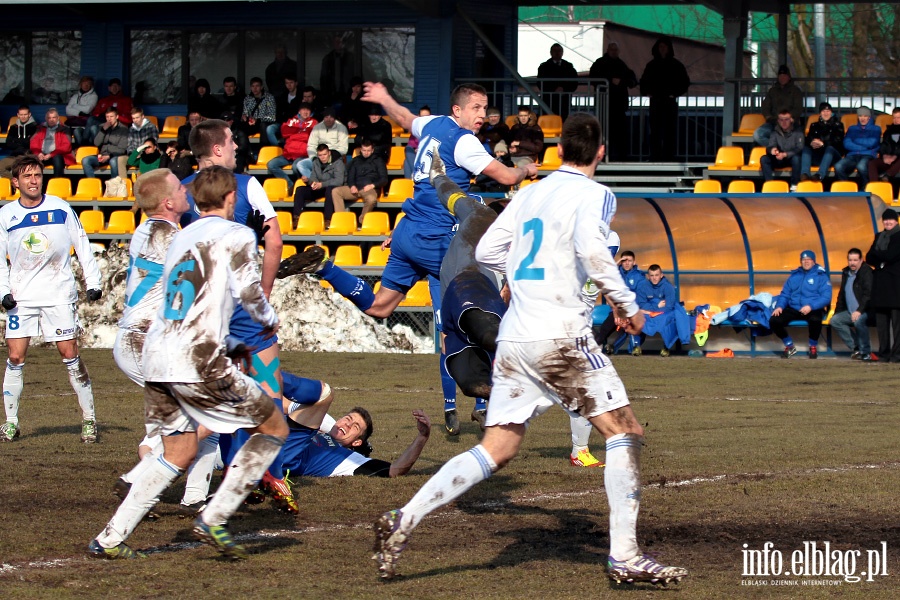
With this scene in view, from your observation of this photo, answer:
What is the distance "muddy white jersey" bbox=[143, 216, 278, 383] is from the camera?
18.1ft

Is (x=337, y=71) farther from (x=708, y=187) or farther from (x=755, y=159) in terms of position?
(x=755, y=159)

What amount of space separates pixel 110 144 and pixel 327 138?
433 centimetres

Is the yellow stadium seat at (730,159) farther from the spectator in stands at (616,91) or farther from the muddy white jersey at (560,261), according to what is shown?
the muddy white jersey at (560,261)

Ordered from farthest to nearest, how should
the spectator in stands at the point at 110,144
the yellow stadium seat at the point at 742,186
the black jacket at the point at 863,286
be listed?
the spectator in stands at the point at 110,144, the yellow stadium seat at the point at 742,186, the black jacket at the point at 863,286

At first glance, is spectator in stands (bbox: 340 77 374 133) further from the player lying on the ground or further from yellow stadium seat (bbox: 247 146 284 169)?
the player lying on the ground

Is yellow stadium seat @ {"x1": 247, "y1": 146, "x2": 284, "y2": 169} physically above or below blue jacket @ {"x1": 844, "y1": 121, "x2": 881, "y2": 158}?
below

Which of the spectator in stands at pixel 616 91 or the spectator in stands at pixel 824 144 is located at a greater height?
the spectator in stands at pixel 616 91

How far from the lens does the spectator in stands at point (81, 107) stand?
80.6 ft

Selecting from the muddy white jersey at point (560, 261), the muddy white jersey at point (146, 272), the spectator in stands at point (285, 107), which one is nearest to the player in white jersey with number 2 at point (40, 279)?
the muddy white jersey at point (146, 272)

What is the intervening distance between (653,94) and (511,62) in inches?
153

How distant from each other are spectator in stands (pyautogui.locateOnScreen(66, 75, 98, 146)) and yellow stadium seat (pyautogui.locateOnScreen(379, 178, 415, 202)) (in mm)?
7004

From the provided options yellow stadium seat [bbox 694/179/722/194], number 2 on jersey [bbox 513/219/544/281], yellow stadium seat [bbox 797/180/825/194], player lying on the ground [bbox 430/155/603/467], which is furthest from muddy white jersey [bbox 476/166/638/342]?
yellow stadium seat [bbox 694/179/722/194]

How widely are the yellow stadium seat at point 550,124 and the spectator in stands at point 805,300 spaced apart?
18.9 ft

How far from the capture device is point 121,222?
71.6 feet
